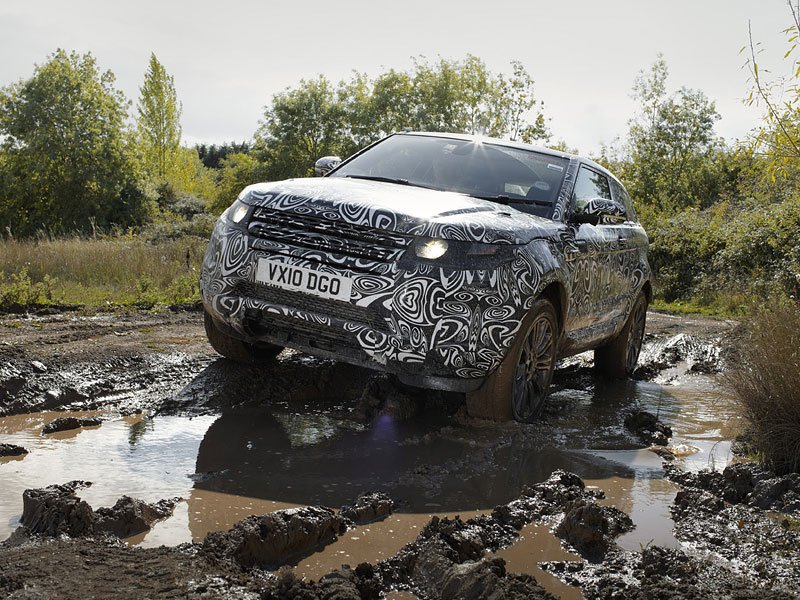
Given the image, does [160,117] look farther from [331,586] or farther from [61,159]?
[331,586]

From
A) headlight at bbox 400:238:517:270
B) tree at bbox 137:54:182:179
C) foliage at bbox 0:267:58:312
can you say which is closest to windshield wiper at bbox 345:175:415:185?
headlight at bbox 400:238:517:270

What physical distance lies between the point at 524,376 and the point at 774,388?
1.48 meters

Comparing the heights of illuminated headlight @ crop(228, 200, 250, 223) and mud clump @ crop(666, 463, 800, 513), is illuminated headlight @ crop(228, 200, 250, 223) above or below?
above

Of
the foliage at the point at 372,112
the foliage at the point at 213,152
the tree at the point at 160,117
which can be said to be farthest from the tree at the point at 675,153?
the foliage at the point at 213,152

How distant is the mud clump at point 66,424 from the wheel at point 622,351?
484cm

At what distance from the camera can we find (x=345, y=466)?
189 inches

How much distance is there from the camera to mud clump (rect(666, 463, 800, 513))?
452 centimetres

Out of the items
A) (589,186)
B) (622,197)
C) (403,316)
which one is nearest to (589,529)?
(403,316)

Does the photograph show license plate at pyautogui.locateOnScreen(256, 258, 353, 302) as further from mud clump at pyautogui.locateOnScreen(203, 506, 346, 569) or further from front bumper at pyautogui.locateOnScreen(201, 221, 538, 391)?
mud clump at pyautogui.locateOnScreen(203, 506, 346, 569)

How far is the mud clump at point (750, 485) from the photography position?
14.8 feet

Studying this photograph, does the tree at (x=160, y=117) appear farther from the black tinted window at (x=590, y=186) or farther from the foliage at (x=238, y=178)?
the black tinted window at (x=590, y=186)

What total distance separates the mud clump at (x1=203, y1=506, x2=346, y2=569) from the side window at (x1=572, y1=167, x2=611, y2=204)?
3.72 meters

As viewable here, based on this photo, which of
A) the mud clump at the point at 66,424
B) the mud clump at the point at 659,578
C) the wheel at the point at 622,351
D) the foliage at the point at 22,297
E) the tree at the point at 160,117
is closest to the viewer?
the mud clump at the point at 659,578

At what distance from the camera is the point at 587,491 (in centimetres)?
454
